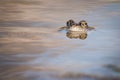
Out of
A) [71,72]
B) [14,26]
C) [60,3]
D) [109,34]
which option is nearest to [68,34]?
[109,34]

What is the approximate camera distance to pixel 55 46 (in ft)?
21.2

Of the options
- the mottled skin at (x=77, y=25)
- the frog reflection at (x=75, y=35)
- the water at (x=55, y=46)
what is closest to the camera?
Result: the water at (x=55, y=46)

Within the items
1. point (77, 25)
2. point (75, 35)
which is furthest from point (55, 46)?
point (77, 25)

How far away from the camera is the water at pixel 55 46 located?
5017mm

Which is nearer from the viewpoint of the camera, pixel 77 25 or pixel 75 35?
pixel 75 35

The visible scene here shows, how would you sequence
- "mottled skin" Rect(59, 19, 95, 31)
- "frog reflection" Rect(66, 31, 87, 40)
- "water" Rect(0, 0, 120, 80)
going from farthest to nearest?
"mottled skin" Rect(59, 19, 95, 31) < "frog reflection" Rect(66, 31, 87, 40) < "water" Rect(0, 0, 120, 80)

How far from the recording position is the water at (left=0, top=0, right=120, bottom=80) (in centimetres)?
502

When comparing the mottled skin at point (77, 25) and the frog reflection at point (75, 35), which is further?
the mottled skin at point (77, 25)

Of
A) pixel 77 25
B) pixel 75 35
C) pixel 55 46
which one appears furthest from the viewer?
pixel 77 25

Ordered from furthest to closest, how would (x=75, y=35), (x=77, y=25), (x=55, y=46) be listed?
1. (x=77, y=25)
2. (x=75, y=35)
3. (x=55, y=46)

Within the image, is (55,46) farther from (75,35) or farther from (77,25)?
(77,25)

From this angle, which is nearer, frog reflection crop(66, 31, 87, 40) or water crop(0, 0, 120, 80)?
water crop(0, 0, 120, 80)

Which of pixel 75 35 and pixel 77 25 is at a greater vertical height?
pixel 77 25

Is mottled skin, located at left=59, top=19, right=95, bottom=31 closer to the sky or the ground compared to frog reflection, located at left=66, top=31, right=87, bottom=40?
closer to the sky
